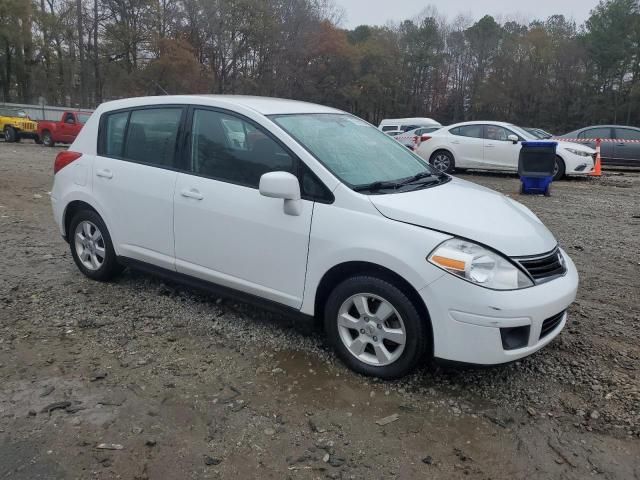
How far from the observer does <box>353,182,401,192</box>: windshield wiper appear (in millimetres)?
3385

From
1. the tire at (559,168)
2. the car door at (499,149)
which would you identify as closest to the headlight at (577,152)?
the tire at (559,168)

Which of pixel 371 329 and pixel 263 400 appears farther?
pixel 371 329

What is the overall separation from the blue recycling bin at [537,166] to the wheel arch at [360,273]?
8.36 metres

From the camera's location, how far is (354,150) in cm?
386

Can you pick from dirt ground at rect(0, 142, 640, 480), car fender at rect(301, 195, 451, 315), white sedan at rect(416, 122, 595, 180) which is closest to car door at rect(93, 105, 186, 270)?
dirt ground at rect(0, 142, 640, 480)

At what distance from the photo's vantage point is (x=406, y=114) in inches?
2399

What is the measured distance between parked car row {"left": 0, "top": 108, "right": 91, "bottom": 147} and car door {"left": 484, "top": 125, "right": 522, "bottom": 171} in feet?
49.7

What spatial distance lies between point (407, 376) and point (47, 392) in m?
2.14

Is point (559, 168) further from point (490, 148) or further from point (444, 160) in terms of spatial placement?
point (444, 160)

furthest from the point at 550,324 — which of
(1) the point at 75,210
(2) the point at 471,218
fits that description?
(1) the point at 75,210

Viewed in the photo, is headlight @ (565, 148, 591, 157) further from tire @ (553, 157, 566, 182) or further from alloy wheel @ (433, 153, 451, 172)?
alloy wheel @ (433, 153, 451, 172)

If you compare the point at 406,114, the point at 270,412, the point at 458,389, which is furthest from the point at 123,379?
the point at 406,114

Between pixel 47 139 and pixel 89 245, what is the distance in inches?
775

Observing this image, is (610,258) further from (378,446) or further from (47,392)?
(47,392)
